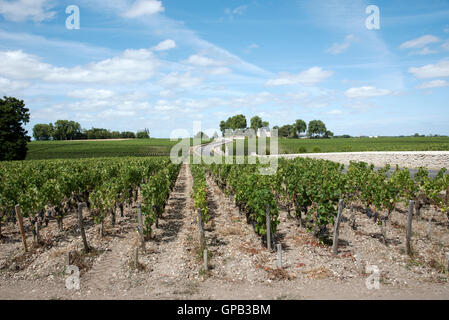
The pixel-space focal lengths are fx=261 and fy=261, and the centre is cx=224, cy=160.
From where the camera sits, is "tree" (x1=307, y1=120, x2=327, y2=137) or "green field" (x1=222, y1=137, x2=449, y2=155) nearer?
"green field" (x1=222, y1=137, x2=449, y2=155)

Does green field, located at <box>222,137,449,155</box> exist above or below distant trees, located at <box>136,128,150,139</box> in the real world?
below

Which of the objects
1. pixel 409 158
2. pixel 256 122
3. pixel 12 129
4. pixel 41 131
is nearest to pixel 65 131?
pixel 41 131

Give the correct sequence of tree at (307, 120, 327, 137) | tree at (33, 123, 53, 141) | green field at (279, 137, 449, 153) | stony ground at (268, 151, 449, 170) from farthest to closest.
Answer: tree at (307, 120, 327, 137), tree at (33, 123, 53, 141), green field at (279, 137, 449, 153), stony ground at (268, 151, 449, 170)

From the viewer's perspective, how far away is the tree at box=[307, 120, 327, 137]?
13525 cm

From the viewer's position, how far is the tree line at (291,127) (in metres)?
136

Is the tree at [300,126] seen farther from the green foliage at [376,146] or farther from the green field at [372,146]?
the green field at [372,146]

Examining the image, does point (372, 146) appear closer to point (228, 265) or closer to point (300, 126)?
point (228, 265)

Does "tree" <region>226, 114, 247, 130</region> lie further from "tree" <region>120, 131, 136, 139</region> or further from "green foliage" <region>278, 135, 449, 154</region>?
"green foliage" <region>278, 135, 449, 154</region>

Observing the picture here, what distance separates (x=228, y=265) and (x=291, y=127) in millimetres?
147428

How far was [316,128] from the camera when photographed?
13525 cm

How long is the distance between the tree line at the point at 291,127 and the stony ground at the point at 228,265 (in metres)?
129

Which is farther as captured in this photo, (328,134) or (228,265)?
(328,134)

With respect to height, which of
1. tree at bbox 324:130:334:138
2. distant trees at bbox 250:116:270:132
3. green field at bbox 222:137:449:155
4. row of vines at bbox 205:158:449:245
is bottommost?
row of vines at bbox 205:158:449:245

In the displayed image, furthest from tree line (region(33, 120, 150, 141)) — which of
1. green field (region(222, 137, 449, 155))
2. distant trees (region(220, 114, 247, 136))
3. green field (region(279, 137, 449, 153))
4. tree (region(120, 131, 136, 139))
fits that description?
green field (region(279, 137, 449, 153))
